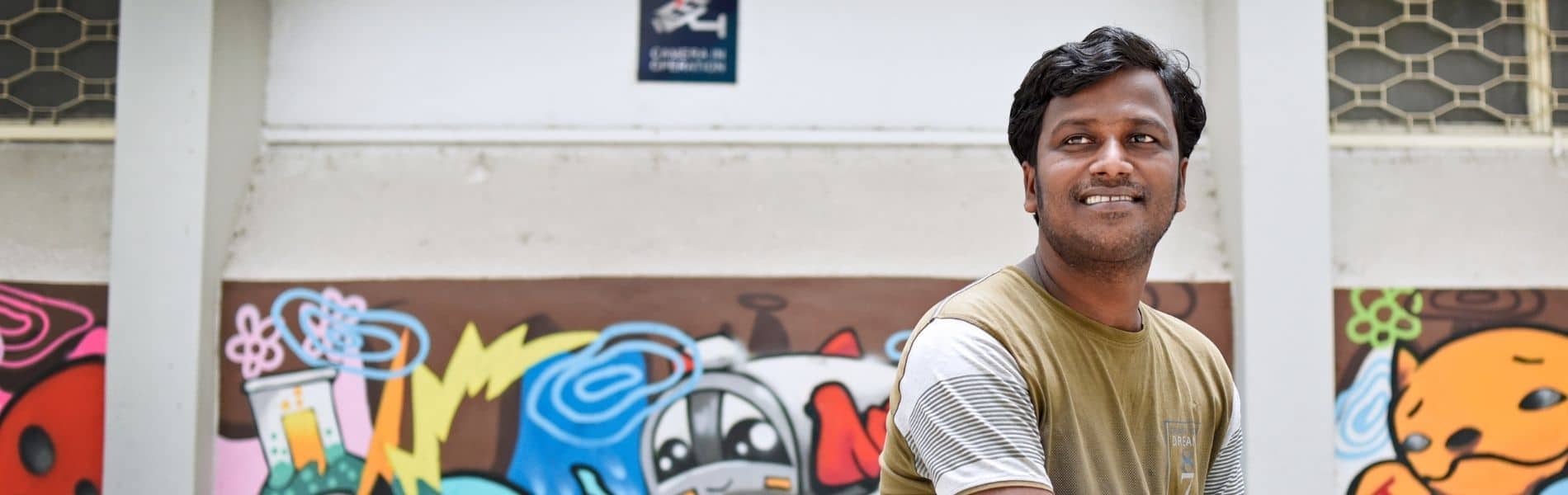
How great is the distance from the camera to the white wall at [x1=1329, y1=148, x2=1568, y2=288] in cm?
540

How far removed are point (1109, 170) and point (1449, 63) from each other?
5269mm

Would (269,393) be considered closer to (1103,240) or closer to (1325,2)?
(1103,240)

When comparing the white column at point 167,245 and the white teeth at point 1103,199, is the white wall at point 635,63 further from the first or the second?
the white teeth at point 1103,199

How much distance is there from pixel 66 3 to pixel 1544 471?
790 centimetres

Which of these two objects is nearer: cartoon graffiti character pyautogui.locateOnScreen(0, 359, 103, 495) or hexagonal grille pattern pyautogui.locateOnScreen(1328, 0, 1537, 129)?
cartoon graffiti character pyautogui.locateOnScreen(0, 359, 103, 495)

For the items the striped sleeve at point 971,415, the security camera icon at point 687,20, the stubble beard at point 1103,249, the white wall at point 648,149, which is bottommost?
the striped sleeve at point 971,415

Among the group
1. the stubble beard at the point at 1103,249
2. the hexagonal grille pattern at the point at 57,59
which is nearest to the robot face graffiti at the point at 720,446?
the hexagonal grille pattern at the point at 57,59

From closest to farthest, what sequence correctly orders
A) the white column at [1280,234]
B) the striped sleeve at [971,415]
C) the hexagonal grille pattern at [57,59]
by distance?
the striped sleeve at [971,415], the white column at [1280,234], the hexagonal grille pattern at [57,59]

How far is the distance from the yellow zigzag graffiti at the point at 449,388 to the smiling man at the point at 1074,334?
383cm

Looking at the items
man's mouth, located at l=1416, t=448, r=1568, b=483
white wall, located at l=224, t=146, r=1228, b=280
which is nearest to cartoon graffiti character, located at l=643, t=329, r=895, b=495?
white wall, located at l=224, t=146, r=1228, b=280

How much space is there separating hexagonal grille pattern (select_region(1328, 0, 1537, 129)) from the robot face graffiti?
11.0 ft

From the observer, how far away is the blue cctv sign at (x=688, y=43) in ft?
18.5

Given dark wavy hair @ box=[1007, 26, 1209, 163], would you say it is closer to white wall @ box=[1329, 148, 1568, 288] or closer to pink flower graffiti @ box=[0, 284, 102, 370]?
white wall @ box=[1329, 148, 1568, 288]

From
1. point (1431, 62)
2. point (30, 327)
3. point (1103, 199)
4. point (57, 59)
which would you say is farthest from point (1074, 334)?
point (57, 59)
